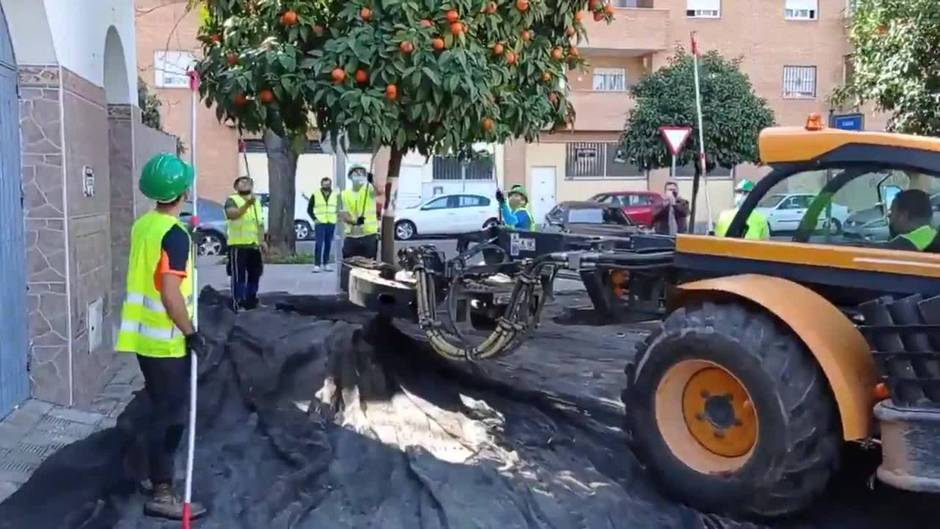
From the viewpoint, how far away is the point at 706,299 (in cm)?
589

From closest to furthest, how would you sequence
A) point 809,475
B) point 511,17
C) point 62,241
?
1. point 809,475
2. point 62,241
3. point 511,17

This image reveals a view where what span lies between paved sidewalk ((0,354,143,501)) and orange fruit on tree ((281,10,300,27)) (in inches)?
121

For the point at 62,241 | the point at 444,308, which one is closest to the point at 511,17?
the point at 444,308

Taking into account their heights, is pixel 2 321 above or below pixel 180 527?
above

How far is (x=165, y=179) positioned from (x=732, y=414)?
9.81ft

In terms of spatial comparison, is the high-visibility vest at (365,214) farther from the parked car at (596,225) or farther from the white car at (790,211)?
the white car at (790,211)

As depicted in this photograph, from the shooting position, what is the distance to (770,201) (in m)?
5.92

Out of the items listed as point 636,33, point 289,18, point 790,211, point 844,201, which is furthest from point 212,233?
point 844,201

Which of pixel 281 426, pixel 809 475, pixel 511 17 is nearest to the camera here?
pixel 809 475

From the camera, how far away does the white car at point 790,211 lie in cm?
561

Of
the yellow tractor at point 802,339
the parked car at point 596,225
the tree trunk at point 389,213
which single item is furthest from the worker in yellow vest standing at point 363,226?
the yellow tractor at point 802,339

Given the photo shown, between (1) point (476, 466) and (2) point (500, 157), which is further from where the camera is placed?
(2) point (500, 157)

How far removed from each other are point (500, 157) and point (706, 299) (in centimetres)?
3154

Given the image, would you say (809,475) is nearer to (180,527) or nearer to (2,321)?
(180,527)
